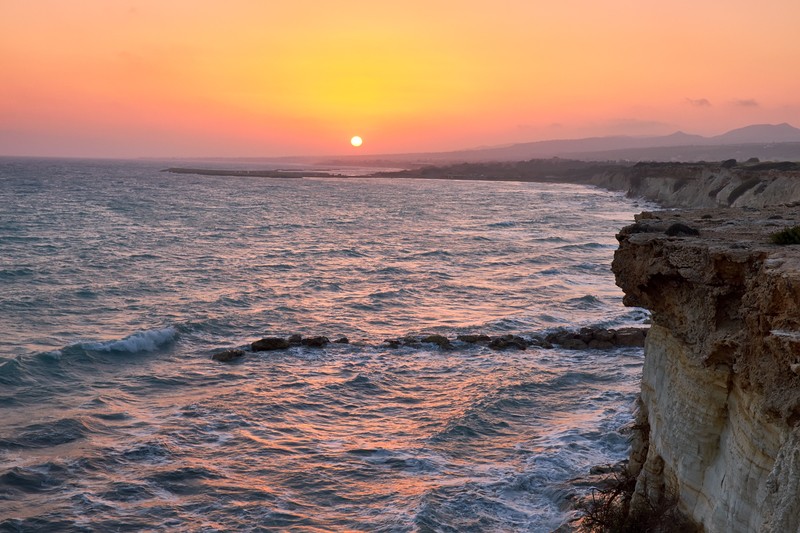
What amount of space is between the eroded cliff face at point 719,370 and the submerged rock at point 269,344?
15.1 m

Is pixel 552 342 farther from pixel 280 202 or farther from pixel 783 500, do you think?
pixel 280 202

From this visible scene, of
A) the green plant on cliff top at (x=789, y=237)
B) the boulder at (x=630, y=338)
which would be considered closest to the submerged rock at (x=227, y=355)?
the boulder at (x=630, y=338)

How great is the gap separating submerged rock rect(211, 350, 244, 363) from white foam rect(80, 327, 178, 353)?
8.61ft

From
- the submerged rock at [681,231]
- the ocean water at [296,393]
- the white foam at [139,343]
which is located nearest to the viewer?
the submerged rock at [681,231]

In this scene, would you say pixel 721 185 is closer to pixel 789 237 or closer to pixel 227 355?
pixel 227 355

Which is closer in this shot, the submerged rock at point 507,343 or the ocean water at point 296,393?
the ocean water at point 296,393

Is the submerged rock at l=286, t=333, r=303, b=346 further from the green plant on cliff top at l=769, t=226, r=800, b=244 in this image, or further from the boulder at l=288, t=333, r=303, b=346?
the green plant on cliff top at l=769, t=226, r=800, b=244

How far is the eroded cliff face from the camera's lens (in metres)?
7.87

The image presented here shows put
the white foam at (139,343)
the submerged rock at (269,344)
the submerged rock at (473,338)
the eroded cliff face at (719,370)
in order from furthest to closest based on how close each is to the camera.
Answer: the submerged rock at (473,338)
the submerged rock at (269,344)
the white foam at (139,343)
the eroded cliff face at (719,370)

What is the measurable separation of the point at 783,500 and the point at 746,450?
154cm

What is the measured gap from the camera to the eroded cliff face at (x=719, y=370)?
310 inches

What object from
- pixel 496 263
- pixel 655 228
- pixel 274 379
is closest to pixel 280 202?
pixel 496 263

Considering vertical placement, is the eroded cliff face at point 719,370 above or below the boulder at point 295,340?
above

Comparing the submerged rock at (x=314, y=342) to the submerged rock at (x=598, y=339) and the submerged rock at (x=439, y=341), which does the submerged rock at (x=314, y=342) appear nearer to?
the submerged rock at (x=439, y=341)
